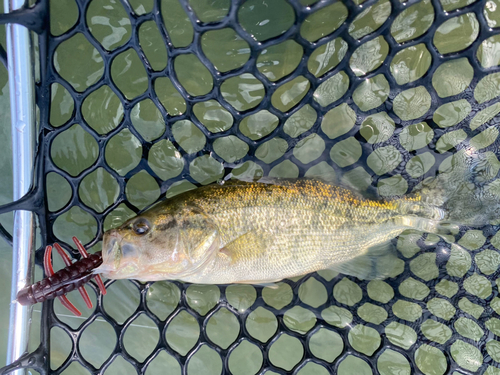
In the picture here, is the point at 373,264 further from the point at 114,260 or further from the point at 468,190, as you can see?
the point at 114,260

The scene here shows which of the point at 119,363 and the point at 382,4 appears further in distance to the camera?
the point at 119,363

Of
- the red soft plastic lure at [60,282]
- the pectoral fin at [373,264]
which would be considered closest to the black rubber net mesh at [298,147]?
the pectoral fin at [373,264]

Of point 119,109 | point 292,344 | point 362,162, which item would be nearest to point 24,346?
point 119,109

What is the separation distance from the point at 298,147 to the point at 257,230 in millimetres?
560

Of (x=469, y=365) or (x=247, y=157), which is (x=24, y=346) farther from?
(x=469, y=365)

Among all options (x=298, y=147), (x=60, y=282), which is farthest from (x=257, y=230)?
(x=60, y=282)

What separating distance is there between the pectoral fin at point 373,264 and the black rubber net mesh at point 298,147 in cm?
15

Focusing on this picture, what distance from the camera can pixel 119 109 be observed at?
7.04 ft

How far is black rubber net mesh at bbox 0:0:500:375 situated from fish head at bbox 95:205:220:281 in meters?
0.37

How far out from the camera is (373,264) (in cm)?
187

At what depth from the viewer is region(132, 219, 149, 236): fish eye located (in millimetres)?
1570

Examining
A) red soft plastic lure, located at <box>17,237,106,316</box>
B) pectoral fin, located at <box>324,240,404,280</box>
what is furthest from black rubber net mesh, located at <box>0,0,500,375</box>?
red soft plastic lure, located at <box>17,237,106,316</box>

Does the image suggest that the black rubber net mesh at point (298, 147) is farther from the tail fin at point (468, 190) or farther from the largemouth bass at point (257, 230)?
the largemouth bass at point (257, 230)

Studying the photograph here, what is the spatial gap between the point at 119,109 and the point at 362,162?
1478 millimetres
